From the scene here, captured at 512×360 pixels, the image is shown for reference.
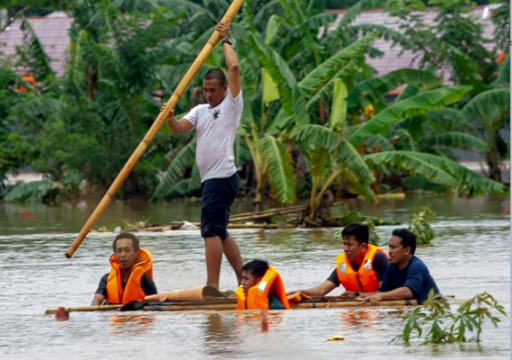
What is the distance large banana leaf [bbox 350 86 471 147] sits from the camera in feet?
70.7

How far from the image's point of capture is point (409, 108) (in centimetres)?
2214

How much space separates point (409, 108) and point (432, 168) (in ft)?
5.67

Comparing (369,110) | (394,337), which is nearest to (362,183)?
(369,110)

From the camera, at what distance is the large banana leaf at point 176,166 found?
27.2 m

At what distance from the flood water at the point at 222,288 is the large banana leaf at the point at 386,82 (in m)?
4.87

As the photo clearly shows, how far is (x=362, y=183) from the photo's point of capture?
2006 cm

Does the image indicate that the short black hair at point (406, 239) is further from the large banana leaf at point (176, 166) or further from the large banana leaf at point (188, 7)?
the large banana leaf at point (188, 7)

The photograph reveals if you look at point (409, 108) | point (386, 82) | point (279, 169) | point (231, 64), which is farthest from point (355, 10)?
point (231, 64)

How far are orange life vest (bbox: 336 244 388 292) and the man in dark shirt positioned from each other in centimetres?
27

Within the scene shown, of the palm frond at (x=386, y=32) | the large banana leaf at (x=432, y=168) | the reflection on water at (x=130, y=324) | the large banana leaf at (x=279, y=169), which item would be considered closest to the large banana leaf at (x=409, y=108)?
the large banana leaf at (x=432, y=168)

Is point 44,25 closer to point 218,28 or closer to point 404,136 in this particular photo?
point 404,136

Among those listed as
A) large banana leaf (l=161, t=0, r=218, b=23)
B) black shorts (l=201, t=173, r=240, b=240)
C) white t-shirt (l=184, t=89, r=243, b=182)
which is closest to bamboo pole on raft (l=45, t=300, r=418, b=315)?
black shorts (l=201, t=173, r=240, b=240)

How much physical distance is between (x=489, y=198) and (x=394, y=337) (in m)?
19.7

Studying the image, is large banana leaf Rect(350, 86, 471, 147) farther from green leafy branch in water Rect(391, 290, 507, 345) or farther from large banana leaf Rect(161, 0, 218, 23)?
green leafy branch in water Rect(391, 290, 507, 345)
